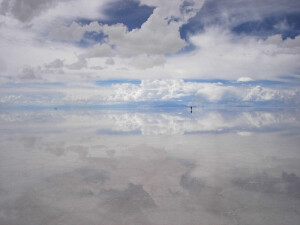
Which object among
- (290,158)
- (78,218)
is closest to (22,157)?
(78,218)

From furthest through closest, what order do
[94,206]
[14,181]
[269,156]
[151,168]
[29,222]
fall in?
1. [269,156]
2. [151,168]
3. [14,181]
4. [94,206]
5. [29,222]

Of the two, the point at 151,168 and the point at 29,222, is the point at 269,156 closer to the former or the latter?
the point at 151,168

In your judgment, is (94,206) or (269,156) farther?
(269,156)

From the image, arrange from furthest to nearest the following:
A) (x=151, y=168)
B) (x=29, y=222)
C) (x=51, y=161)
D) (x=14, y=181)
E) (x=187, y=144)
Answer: (x=187, y=144), (x=51, y=161), (x=151, y=168), (x=14, y=181), (x=29, y=222)

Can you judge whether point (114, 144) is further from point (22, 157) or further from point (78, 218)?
point (78, 218)

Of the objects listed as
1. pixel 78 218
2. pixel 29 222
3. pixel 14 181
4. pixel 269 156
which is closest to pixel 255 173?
pixel 269 156

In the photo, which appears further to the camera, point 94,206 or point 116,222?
point 94,206

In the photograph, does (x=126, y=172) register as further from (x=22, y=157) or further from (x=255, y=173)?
(x=22, y=157)

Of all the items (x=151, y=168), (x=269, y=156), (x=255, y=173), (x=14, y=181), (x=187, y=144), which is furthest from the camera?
(x=187, y=144)


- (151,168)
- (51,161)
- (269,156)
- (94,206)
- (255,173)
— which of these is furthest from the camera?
(269,156)
